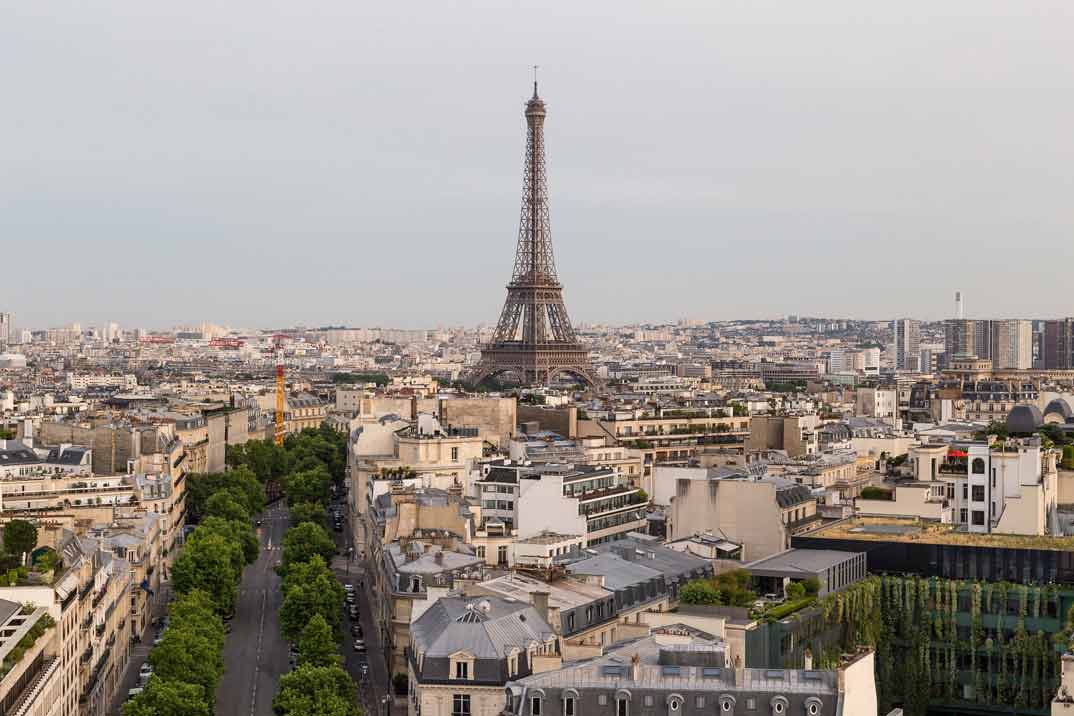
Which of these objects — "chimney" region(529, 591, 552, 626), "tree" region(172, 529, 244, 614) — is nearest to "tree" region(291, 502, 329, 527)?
"tree" region(172, 529, 244, 614)

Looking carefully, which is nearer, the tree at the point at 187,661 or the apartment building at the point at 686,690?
the apartment building at the point at 686,690

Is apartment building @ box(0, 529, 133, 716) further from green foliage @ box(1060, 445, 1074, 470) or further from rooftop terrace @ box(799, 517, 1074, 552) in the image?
green foliage @ box(1060, 445, 1074, 470)

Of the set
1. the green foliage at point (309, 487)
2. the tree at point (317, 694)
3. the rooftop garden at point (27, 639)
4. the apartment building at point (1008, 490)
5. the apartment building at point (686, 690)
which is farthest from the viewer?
the green foliage at point (309, 487)

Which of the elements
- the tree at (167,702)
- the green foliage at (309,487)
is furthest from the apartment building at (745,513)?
the green foliage at (309,487)

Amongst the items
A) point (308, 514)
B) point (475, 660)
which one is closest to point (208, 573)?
point (308, 514)

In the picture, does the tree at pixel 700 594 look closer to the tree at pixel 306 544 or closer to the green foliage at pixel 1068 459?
the green foliage at pixel 1068 459

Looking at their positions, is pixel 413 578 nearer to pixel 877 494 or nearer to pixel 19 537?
pixel 19 537

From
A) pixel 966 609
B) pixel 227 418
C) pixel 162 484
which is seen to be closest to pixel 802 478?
pixel 966 609
